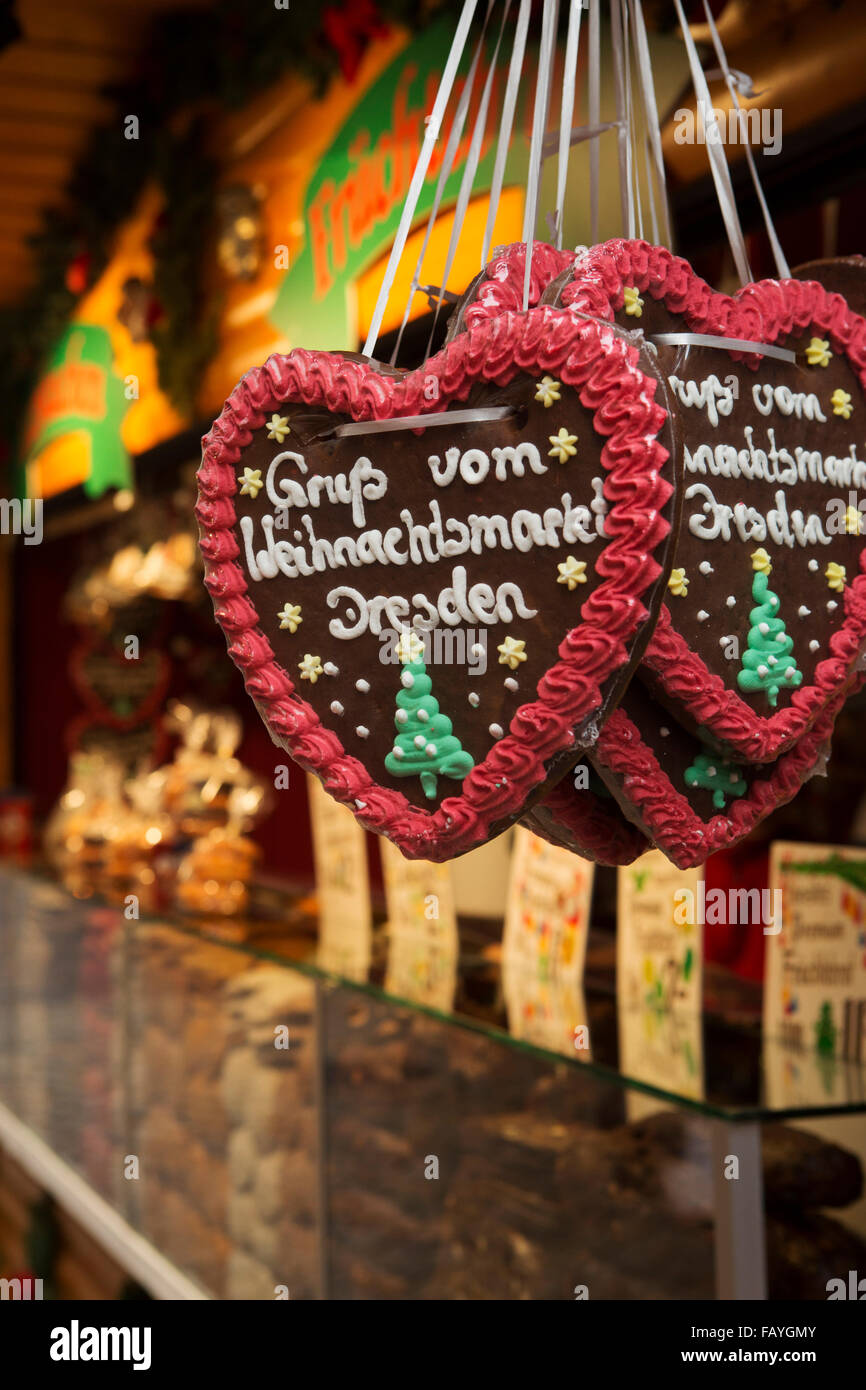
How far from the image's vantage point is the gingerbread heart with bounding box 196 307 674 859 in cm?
68

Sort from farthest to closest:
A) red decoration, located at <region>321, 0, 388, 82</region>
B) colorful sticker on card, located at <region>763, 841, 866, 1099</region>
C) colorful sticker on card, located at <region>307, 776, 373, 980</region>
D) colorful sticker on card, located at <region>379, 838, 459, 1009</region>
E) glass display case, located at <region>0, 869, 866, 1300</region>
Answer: red decoration, located at <region>321, 0, 388, 82</region>, colorful sticker on card, located at <region>307, 776, 373, 980</region>, colorful sticker on card, located at <region>379, 838, 459, 1009</region>, colorful sticker on card, located at <region>763, 841, 866, 1099</region>, glass display case, located at <region>0, 869, 866, 1300</region>

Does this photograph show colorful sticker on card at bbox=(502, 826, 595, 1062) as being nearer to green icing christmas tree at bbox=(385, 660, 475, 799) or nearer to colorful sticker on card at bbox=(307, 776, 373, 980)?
colorful sticker on card at bbox=(307, 776, 373, 980)

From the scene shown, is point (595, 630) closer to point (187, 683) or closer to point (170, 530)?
point (170, 530)

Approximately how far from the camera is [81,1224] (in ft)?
11.9

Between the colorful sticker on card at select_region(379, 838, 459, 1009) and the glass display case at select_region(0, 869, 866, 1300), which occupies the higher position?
the colorful sticker on card at select_region(379, 838, 459, 1009)

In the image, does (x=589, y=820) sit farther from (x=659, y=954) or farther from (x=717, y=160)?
(x=659, y=954)

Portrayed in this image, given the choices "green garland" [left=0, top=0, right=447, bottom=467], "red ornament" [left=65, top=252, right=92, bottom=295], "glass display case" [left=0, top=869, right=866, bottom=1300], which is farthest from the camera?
"red ornament" [left=65, top=252, right=92, bottom=295]

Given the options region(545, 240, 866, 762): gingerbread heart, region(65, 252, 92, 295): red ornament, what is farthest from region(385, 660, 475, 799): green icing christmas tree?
region(65, 252, 92, 295): red ornament

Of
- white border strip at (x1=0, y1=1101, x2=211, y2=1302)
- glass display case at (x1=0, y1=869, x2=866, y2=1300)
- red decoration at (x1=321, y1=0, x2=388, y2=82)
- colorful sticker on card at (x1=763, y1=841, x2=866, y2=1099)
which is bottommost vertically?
white border strip at (x1=0, y1=1101, x2=211, y2=1302)

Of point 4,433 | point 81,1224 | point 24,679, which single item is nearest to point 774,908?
point 81,1224

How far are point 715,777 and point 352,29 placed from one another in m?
3.11

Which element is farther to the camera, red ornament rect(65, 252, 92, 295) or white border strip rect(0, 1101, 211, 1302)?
red ornament rect(65, 252, 92, 295)

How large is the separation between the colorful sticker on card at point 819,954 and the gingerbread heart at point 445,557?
1.28 meters

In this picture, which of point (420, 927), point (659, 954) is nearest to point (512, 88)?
point (659, 954)
